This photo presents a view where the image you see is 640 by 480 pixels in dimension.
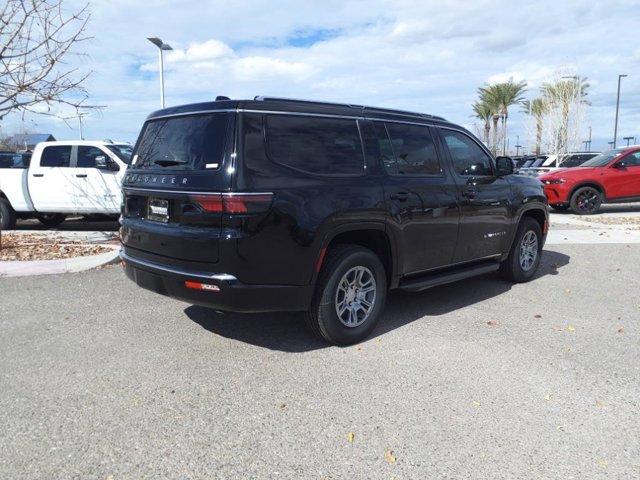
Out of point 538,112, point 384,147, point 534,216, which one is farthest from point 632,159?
point 538,112

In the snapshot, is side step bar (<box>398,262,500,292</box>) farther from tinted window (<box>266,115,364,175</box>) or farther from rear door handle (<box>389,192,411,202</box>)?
tinted window (<box>266,115,364,175</box>)

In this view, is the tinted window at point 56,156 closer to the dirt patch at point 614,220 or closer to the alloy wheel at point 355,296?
the alloy wheel at point 355,296

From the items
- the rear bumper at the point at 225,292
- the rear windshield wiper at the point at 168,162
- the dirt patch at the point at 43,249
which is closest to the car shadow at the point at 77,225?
the dirt patch at the point at 43,249

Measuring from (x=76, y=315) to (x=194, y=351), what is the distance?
5.70ft

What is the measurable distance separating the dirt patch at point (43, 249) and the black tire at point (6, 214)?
1.95 m

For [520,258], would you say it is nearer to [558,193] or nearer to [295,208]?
[295,208]

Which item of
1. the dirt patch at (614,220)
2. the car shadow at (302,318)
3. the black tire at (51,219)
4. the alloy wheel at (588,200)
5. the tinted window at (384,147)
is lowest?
the car shadow at (302,318)

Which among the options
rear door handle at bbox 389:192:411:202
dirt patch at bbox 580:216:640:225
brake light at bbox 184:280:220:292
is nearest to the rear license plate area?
brake light at bbox 184:280:220:292

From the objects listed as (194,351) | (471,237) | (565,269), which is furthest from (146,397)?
(565,269)

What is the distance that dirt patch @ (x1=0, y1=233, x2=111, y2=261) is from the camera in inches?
332

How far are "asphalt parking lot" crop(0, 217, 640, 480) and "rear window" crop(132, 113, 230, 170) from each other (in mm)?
1533

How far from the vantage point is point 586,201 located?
14812 millimetres

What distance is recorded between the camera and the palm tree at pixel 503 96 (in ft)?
131

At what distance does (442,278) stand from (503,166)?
1.65 meters
